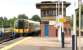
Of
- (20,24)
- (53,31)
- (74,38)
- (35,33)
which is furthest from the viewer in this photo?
→ (35,33)

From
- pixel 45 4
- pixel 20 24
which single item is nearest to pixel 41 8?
pixel 45 4

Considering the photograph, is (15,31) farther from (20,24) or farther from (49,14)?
(49,14)

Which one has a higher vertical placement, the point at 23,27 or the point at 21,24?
the point at 21,24

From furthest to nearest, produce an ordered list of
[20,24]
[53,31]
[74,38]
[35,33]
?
[35,33]
[20,24]
[53,31]
[74,38]

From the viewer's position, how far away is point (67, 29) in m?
56.0

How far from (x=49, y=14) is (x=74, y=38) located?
4340cm

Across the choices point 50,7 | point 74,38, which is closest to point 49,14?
point 50,7

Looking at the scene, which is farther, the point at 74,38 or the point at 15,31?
the point at 15,31

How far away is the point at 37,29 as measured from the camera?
7256cm

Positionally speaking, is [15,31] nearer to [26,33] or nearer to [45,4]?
[26,33]

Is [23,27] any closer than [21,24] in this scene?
No

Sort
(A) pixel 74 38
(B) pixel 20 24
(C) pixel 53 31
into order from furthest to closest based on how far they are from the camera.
→ (B) pixel 20 24 → (C) pixel 53 31 → (A) pixel 74 38

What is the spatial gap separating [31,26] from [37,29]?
10223 mm

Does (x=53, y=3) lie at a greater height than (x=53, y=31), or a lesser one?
greater
